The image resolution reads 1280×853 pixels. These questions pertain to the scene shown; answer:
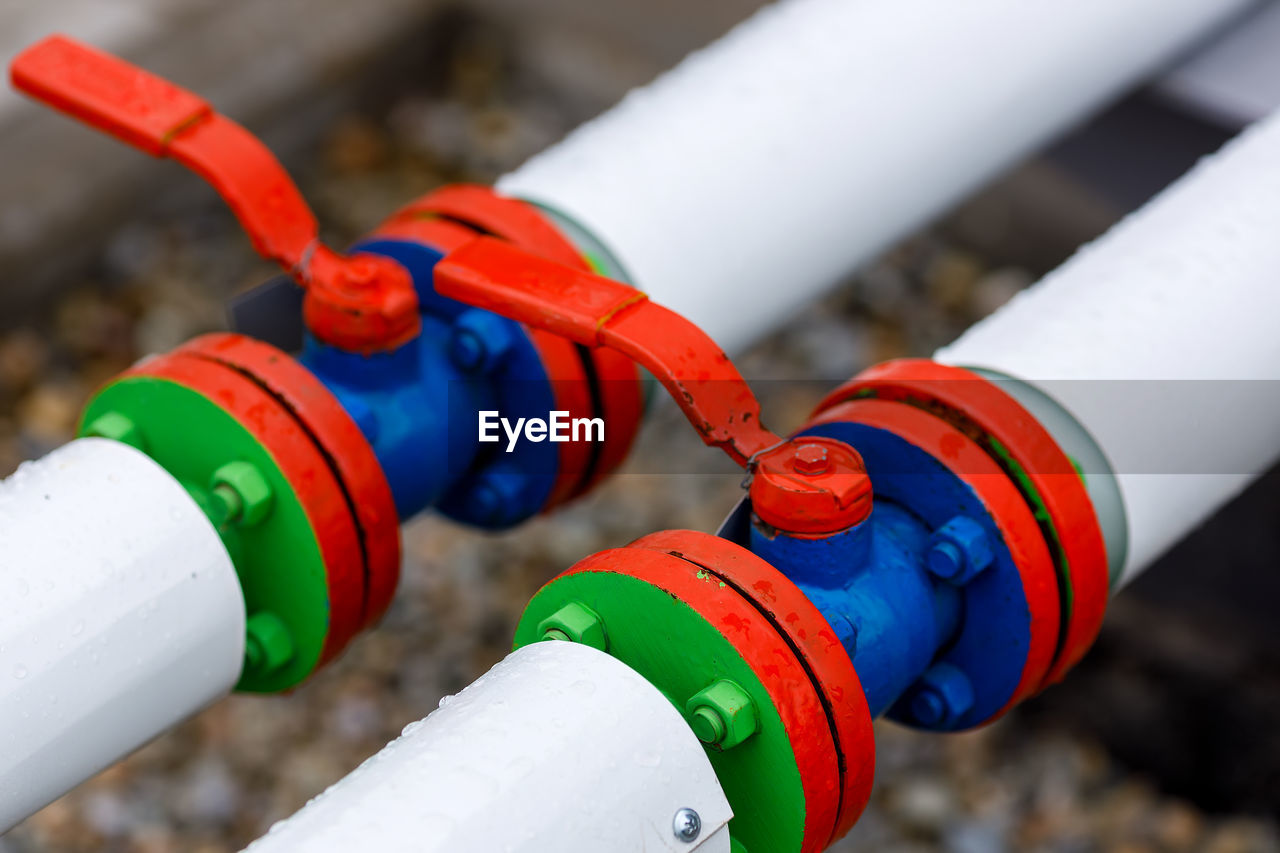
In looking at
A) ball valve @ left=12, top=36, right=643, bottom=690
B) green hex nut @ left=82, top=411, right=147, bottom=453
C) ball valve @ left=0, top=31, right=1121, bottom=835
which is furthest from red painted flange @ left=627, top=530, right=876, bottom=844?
green hex nut @ left=82, top=411, right=147, bottom=453

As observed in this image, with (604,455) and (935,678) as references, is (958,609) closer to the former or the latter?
(935,678)

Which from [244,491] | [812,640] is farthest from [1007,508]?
[244,491]

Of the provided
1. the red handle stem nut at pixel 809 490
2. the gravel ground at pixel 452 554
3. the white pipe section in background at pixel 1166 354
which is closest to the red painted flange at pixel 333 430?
the red handle stem nut at pixel 809 490

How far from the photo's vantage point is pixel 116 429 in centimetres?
88

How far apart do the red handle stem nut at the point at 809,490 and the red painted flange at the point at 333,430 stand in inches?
8.9

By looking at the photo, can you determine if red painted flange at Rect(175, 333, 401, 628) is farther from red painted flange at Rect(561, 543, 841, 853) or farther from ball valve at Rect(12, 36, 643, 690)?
red painted flange at Rect(561, 543, 841, 853)

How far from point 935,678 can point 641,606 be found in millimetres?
249

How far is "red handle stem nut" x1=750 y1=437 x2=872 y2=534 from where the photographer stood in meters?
0.77

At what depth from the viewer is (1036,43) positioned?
1.19 meters

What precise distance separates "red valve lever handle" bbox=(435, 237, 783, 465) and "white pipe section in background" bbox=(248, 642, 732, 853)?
15cm

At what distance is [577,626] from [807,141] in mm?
492

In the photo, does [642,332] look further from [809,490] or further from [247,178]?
[247,178]

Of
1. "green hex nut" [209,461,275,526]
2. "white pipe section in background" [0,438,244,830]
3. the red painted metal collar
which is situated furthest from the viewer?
the red painted metal collar

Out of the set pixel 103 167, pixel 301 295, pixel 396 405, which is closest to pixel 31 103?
pixel 103 167
